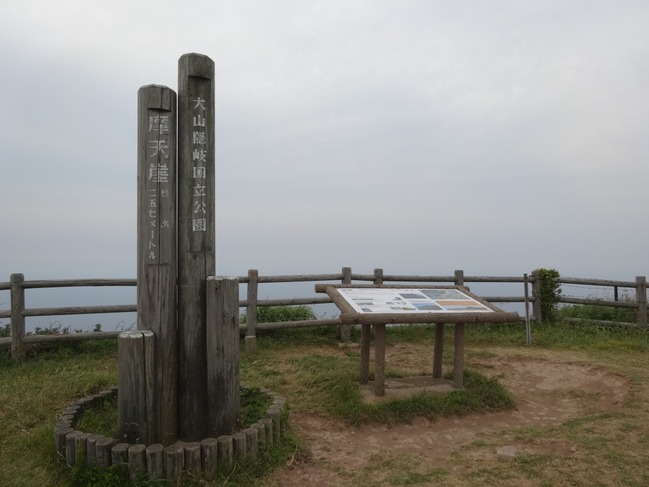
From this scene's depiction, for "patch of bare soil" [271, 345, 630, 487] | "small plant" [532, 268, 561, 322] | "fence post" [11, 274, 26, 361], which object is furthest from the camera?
"small plant" [532, 268, 561, 322]

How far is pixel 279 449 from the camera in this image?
410 centimetres

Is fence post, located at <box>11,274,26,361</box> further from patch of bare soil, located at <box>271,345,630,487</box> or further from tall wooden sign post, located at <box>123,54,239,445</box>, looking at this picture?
patch of bare soil, located at <box>271,345,630,487</box>

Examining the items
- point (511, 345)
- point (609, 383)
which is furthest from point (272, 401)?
point (511, 345)

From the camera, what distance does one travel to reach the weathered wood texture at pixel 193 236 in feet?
13.4

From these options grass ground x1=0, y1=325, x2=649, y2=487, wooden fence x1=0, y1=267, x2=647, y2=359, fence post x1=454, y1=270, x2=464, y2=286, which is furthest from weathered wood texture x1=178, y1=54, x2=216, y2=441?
fence post x1=454, y1=270, x2=464, y2=286

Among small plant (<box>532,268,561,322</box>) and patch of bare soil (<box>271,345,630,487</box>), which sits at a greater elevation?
small plant (<box>532,268,561,322</box>)

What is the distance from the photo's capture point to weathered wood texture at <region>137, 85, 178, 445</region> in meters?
3.96

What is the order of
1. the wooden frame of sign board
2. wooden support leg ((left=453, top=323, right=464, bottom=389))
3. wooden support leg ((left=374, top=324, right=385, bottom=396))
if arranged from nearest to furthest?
1. the wooden frame of sign board
2. wooden support leg ((left=374, top=324, right=385, bottom=396))
3. wooden support leg ((left=453, top=323, right=464, bottom=389))

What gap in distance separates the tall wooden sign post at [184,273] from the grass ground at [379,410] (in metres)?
0.79

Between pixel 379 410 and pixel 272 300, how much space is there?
12.5 ft

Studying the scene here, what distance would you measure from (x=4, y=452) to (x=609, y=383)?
6.89 m

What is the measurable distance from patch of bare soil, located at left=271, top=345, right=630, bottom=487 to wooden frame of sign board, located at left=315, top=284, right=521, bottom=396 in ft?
2.49

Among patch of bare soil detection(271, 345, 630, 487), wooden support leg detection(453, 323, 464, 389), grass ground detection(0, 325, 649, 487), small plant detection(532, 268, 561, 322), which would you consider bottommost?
patch of bare soil detection(271, 345, 630, 487)

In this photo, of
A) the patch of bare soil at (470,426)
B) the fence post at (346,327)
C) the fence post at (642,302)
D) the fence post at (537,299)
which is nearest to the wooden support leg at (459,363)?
the patch of bare soil at (470,426)
